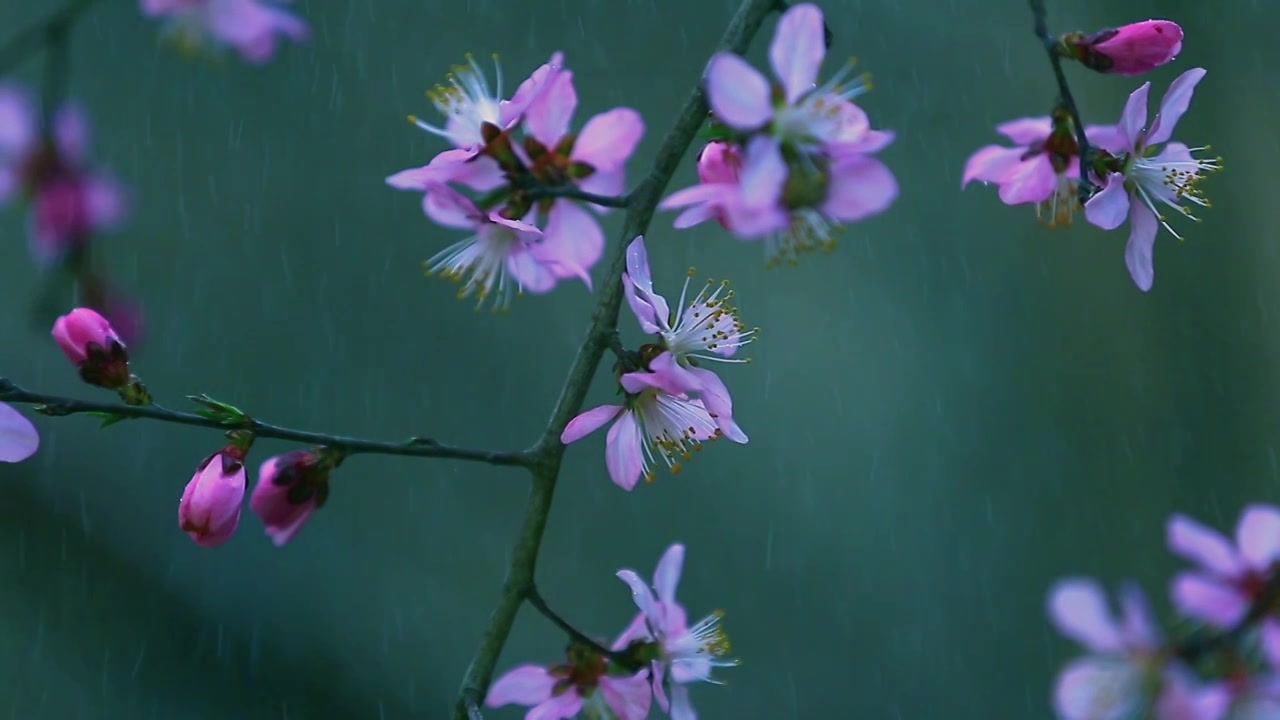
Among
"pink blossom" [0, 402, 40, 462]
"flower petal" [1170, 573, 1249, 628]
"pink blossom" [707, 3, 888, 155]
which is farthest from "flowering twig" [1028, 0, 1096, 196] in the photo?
"pink blossom" [0, 402, 40, 462]

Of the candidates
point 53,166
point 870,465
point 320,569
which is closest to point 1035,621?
point 870,465

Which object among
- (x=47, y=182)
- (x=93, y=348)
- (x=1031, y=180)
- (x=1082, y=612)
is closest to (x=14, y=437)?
(x=93, y=348)

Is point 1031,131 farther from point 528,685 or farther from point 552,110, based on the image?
point 528,685

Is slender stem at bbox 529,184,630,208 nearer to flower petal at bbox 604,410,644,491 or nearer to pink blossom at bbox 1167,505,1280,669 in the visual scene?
flower petal at bbox 604,410,644,491

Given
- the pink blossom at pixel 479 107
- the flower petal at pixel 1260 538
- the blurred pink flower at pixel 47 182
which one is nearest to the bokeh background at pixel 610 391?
the blurred pink flower at pixel 47 182

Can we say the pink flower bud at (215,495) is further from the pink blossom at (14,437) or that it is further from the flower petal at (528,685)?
the flower petal at (528,685)

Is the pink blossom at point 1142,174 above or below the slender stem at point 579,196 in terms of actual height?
below
